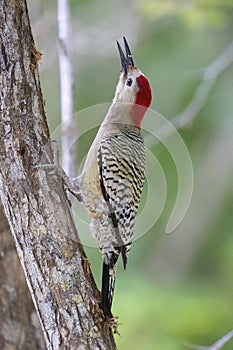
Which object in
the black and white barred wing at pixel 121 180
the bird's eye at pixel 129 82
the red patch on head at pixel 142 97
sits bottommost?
the black and white barred wing at pixel 121 180

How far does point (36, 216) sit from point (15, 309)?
0.80 m

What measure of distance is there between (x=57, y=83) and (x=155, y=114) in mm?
893

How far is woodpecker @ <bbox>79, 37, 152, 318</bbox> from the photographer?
293cm

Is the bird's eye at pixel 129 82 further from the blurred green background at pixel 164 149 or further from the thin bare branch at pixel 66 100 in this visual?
the blurred green background at pixel 164 149

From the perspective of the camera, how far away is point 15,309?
308 cm

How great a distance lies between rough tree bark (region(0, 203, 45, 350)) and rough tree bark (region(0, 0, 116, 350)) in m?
0.65

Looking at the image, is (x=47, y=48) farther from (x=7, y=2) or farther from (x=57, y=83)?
(x=7, y=2)

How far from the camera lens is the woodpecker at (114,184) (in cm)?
293

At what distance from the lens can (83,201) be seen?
3023mm

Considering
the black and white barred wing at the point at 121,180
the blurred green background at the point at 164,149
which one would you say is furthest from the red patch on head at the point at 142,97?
the blurred green background at the point at 164,149

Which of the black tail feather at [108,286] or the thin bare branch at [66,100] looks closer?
the black tail feather at [108,286]

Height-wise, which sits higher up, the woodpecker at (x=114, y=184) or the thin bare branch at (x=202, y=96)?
the thin bare branch at (x=202, y=96)

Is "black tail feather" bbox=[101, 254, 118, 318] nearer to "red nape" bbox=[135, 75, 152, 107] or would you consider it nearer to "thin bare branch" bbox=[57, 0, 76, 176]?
"thin bare branch" bbox=[57, 0, 76, 176]

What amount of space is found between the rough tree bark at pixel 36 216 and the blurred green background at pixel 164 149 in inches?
78.1
